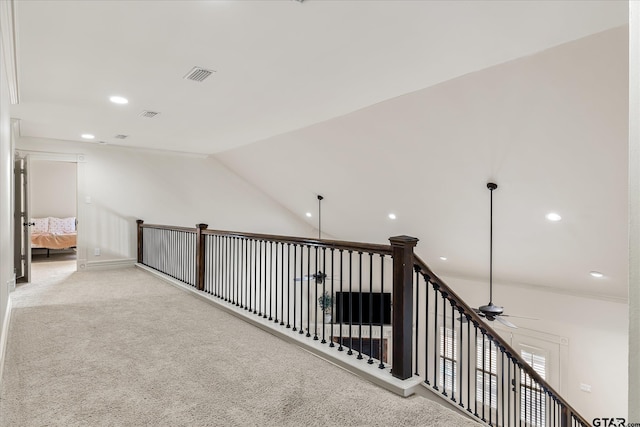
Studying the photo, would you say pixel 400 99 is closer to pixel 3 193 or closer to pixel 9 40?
pixel 9 40

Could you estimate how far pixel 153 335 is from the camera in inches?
122

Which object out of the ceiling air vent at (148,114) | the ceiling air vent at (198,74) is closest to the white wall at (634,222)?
the ceiling air vent at (198,74)

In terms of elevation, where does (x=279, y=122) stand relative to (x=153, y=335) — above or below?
above

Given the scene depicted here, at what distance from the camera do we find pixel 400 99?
3957mm

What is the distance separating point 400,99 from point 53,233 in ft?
28.0

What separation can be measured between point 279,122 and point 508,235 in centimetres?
382

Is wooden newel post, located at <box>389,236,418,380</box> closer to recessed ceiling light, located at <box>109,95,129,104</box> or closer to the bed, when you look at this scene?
recessed ceiling light, located at <box>109,95,129,104</box>

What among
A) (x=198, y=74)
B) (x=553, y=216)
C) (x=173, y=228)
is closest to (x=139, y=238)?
(x=173, y=228)

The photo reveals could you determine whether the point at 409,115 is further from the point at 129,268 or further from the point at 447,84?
the point at 129,268

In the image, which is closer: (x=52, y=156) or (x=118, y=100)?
(x=118, y=100)

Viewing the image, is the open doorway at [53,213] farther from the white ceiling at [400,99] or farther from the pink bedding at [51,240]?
the white ceiling at [400,99]

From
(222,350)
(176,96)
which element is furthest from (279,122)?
(222,350)

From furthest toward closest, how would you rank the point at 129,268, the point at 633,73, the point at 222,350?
1. the point at 129,268
2. the point at 222,350
3. the point at 633,73

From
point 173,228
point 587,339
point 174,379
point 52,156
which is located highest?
point 52,156
